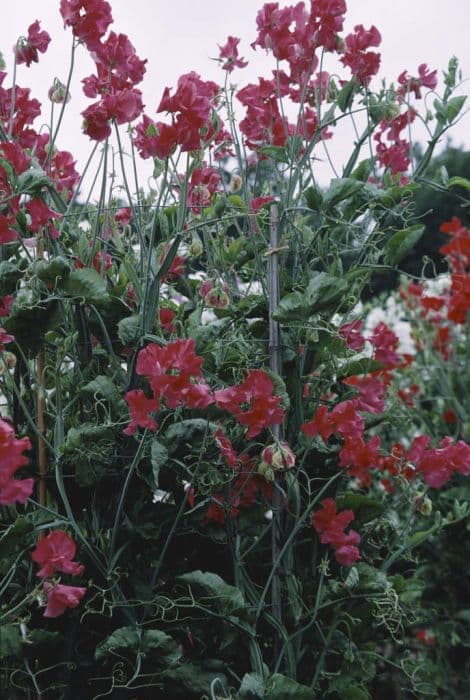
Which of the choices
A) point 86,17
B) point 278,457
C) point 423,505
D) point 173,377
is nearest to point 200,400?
point 173,377

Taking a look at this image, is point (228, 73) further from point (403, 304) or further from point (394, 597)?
point (403, 304)

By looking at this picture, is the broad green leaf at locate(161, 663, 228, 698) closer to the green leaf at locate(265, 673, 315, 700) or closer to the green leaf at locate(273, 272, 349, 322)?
the green leaf at locate(265, 673, 315, 700)

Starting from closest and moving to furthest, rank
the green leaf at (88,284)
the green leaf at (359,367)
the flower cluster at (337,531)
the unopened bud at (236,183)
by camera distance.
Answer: the green leaf at (88,284) < the flower cluster at (337,531) < the green leaf at (359,367) < the unopened bud at (236,183)

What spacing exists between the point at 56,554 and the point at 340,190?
25.9 inches

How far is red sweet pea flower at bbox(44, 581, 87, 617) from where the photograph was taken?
43.9 inches

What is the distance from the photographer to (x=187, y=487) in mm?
1244

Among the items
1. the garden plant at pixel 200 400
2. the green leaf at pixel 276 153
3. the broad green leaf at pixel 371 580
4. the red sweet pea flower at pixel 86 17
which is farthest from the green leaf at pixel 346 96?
the broad green leaf at pixel 371 580

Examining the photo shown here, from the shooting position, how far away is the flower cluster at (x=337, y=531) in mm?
1299

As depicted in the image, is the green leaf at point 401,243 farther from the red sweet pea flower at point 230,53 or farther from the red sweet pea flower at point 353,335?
the red sweet pea flower at point 230,53

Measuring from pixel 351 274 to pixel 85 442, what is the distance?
478 millimetres

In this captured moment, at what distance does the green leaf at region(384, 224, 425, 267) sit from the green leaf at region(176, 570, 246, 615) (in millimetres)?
563

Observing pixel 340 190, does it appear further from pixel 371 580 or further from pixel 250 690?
pixel 250 690

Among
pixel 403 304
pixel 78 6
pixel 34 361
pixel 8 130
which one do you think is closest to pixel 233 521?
pixel 34 361

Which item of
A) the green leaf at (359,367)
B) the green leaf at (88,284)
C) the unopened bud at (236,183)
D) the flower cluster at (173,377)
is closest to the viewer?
the flower cluster at (173,377)
